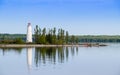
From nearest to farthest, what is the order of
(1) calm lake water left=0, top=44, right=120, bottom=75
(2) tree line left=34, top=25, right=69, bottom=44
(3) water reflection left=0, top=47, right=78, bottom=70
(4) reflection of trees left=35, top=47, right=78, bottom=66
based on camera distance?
(1) calm lake water left=0, top=44, right=120, bottom=75 < (3) water reflection left=0, top=47, right=78, bottom=70 < (4) reflection of trees left=35, top=47, right=78, bottom=66 < (2) tree line left=34, top=25, right=69, bottom=44

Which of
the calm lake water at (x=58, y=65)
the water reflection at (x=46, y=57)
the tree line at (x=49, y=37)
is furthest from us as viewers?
the tree line at (x=49, y=37)

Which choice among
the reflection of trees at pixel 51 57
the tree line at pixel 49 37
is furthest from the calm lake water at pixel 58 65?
the tree line at pixel 49 37

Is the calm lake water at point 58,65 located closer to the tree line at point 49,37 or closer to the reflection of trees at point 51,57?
the reflection of trees at point 51,57

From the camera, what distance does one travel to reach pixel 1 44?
70438 mm

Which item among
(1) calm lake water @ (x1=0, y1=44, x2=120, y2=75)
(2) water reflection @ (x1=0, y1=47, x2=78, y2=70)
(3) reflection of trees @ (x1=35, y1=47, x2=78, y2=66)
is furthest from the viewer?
(3) reflection of trees @ (x1=35, y1=47, x2=78, y2=66)

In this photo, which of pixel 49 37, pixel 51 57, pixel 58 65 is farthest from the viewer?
pixel 49 37

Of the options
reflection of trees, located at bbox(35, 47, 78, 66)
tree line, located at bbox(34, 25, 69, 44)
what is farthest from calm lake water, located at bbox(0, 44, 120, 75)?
tree line, located at bbox(34, 25, 69, 44)

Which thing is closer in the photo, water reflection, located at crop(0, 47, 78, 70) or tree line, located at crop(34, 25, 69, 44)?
water reflection, located at crop(0, 47, 78, 70)

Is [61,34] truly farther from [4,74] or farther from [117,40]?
[117,40]

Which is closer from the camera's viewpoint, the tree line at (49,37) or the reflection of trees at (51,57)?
the reflection of trees at (51,57)

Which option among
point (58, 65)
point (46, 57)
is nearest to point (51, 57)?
point (46, 57)

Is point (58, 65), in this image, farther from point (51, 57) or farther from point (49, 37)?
point (49, 37)

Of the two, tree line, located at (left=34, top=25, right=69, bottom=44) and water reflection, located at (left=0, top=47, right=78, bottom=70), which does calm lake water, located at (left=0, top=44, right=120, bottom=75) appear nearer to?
water reflection, located at (left=0, top=47, right=78, bottom=70)

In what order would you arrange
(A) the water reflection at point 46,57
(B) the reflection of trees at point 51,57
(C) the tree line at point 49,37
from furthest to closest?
1. (C) the tree line at point 49,37
2. (B) the reflection of trees at point 51,57
3. (A) the water reflection at point 46,57
